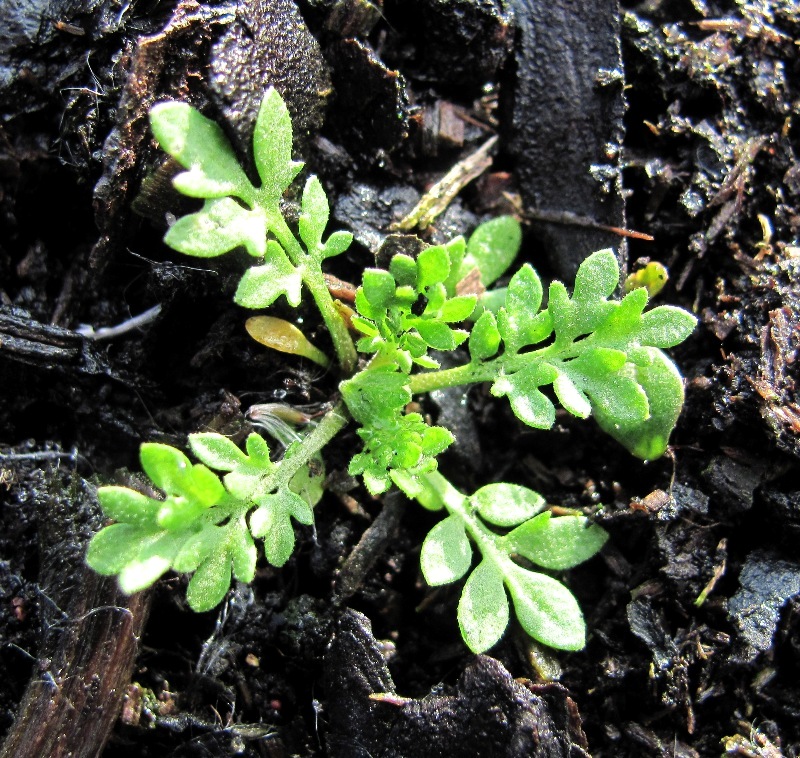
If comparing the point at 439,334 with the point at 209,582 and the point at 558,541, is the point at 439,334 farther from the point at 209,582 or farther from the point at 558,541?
the point at 209,582

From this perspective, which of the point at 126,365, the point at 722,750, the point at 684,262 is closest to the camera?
the point at 722,750

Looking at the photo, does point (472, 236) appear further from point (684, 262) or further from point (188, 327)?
point (188, 327)

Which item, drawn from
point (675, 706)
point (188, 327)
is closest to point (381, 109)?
point (188, 327)

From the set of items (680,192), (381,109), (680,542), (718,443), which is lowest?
(680,542)

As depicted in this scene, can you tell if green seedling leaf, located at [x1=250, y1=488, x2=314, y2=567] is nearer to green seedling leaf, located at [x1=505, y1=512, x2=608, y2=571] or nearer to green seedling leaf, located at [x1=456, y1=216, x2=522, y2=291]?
green seedling leaf, located at [x1=505, y1=512, x2=608, y2=571]

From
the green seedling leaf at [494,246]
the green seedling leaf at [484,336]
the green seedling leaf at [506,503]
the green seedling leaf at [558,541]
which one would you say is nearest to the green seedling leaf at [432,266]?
the green seedling leaf at [484,336]

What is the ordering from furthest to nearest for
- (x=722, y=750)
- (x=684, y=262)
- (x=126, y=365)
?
(x=684, y=262) → (x=126, y=365) → (x=722, y=750)

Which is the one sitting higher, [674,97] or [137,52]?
[137,52]
